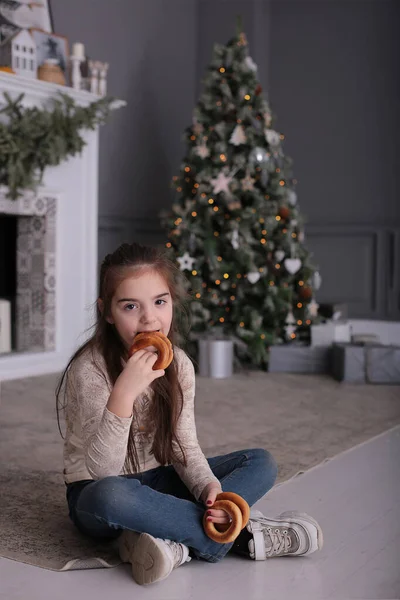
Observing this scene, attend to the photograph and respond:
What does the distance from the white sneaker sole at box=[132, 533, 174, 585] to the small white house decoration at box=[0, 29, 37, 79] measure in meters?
3.39

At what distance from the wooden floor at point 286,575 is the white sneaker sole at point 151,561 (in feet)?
0.09

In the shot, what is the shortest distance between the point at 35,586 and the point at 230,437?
1.49m

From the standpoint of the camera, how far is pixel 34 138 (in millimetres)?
4277

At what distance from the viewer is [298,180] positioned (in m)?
6.35

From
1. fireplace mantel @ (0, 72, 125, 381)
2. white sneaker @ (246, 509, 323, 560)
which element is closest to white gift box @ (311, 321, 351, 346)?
fireplace mantel @ (0, 72, 125, 381)

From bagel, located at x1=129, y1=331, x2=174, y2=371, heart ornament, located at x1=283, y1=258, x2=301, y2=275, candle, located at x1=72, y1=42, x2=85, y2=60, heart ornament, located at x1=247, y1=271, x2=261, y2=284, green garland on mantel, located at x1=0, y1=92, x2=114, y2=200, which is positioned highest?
candle, located at x1=72, y1=42, x2=85, y2=60

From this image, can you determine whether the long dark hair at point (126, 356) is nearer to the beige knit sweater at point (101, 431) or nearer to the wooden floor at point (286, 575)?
the beige knit sweater at point (101, 431)

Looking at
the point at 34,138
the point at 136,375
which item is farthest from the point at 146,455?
the point at 34,138

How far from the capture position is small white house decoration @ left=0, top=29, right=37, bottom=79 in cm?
441

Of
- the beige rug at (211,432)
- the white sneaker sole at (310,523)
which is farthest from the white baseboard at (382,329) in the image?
the white sneaker sole at (310,523)

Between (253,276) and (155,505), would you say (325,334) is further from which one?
(155,505)

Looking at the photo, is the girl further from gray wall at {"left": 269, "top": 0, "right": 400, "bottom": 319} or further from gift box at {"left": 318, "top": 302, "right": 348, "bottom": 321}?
gray wall at {"left": 269, "top": 0, "right": 400, "bottom": 319}

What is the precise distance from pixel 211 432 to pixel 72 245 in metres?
2.07

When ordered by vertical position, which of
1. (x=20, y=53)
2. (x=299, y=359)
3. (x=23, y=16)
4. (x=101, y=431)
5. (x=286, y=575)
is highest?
(x=23, y=16)
